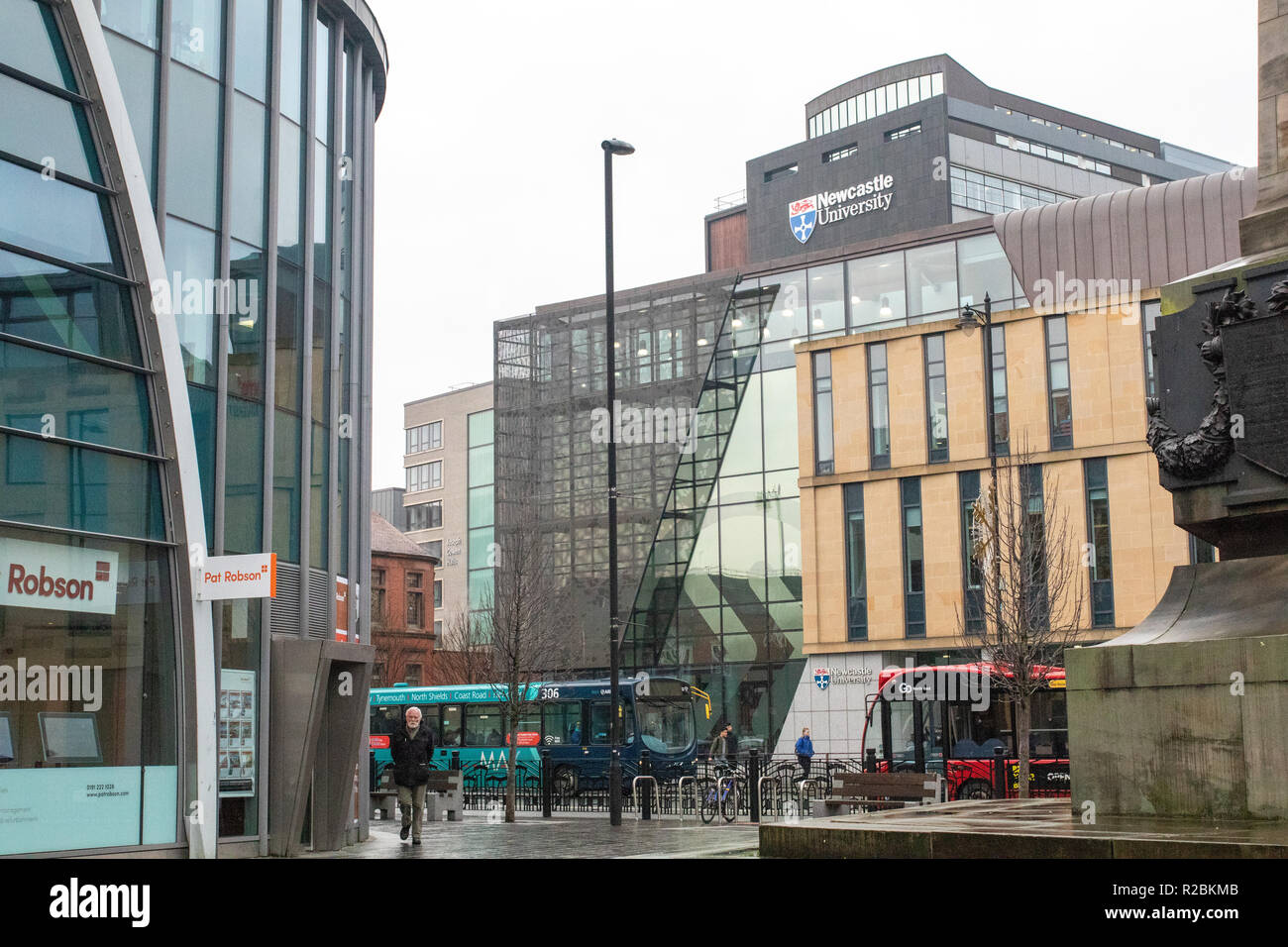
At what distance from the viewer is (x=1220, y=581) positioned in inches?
411

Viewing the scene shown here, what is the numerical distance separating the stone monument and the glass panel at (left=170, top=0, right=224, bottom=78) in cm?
1279

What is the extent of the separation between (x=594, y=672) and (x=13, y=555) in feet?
140

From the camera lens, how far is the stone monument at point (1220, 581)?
925cm

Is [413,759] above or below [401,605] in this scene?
below

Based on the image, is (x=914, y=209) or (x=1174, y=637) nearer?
(x=1174, y=637)

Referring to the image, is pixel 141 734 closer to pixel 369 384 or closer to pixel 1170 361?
pixel 369 384

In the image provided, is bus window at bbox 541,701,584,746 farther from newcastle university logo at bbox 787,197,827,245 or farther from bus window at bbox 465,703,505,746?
newcastle university logo at bbox 787,197,827,245

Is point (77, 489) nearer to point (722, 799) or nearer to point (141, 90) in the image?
point (141, 90)

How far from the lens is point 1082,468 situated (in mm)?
44250

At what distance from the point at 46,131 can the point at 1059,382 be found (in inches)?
1404

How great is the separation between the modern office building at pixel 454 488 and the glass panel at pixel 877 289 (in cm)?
2298

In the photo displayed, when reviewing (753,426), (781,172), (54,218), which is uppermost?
(781,172)

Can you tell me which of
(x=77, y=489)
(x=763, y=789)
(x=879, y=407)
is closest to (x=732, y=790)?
(x=763, y=789)
